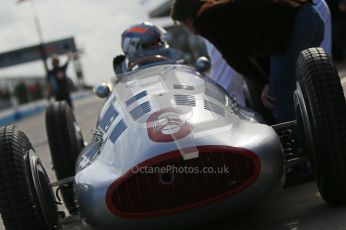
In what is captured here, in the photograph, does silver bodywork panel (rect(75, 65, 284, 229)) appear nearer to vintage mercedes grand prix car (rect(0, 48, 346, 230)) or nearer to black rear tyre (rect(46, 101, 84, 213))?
vintage mercedes grand prix car (rect(0, 48, 346, 230))

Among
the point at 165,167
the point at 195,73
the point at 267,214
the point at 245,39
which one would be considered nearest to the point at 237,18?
the point at 245,39

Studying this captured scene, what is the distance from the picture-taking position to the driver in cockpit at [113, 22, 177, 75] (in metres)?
5.43

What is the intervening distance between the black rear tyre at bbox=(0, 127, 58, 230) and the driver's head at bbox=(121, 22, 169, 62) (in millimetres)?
1881

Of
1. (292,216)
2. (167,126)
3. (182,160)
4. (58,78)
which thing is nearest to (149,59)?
(167,126)

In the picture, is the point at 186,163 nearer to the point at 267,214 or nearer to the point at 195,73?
the point at 267,214

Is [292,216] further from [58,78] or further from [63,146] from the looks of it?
[58,78]

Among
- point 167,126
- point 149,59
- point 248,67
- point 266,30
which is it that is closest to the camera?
point 167,126

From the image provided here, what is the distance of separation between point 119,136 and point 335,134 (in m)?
1.23

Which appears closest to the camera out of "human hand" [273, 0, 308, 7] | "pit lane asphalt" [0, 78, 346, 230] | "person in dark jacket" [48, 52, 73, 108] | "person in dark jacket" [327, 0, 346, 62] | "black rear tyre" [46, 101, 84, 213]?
"pit lane asphalt" [0, 78, 346, 230]

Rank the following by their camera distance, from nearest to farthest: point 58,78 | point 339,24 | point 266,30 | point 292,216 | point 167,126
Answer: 1. point 167,126
2. point 292,216
3. point 266,30
4. point 339,24
5. point 58,78

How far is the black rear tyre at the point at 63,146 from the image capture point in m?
5.09

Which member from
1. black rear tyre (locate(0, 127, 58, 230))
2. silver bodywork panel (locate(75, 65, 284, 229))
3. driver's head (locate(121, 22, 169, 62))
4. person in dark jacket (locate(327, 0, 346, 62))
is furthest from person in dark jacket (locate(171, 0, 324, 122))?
person in dark jacket (locate(327, 0, 346, 62))

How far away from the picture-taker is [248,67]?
17.3 feet

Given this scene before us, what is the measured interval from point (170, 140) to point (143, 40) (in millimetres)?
2279
